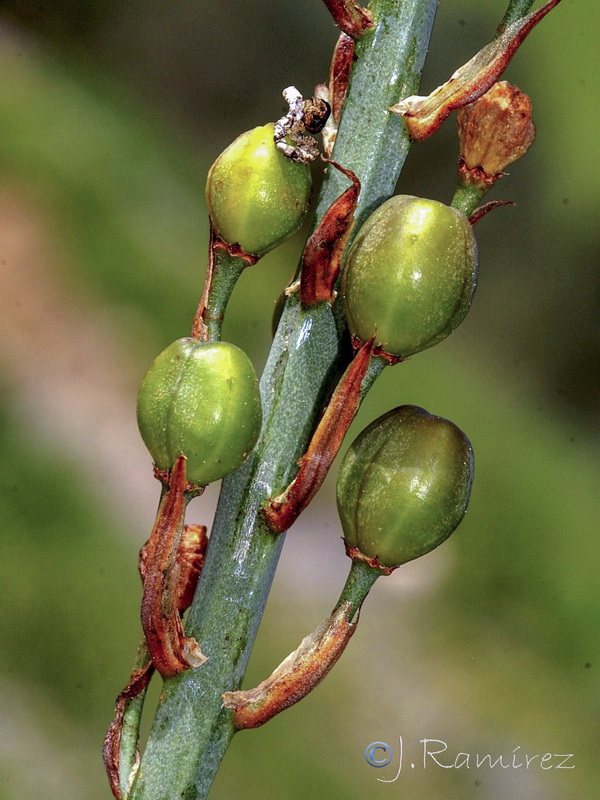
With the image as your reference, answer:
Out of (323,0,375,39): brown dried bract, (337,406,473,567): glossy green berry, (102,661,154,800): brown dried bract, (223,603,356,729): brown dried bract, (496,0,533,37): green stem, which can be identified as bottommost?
(102,661,154,800): brown dried bract

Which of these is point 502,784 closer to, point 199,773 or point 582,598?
point 582,598

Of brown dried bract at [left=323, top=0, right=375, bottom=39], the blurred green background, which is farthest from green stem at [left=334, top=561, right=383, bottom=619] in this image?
the blurred green background

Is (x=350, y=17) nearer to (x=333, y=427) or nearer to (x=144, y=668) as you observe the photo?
(x=333, y=427)

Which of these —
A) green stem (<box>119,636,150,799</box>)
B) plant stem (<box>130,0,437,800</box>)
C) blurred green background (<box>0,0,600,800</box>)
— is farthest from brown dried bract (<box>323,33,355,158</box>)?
blurred green background (<box>0,0,600,800</box>)

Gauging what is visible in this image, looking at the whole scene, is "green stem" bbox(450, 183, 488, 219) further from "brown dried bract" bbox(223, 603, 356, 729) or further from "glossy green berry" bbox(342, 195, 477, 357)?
"brown dried bract" bbox(223, 603, 356, 729)

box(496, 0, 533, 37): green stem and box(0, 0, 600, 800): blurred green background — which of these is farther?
box(0, 0, 600, 800): blurred green background

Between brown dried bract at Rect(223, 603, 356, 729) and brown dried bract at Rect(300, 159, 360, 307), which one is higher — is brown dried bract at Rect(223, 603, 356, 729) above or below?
below

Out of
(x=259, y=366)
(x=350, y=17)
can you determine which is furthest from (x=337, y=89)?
(x=259, y=366)
